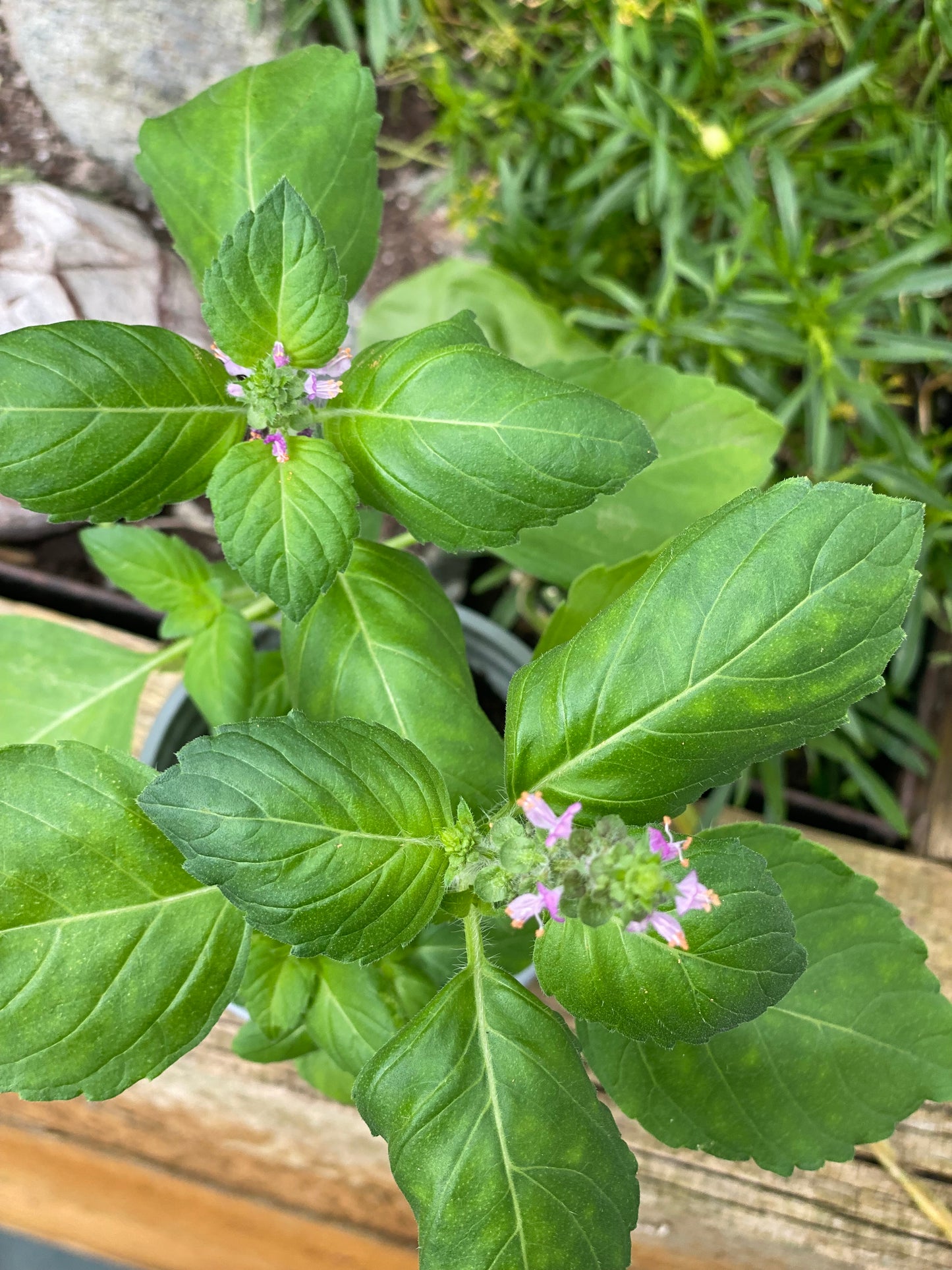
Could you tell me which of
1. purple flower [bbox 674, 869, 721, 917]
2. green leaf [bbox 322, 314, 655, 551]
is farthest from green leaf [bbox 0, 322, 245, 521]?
purple flower [bbox 674, 869, 721, 917]

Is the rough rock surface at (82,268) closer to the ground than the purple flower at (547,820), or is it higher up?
higher up

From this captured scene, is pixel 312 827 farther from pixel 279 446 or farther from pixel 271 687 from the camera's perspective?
pixel 271 687

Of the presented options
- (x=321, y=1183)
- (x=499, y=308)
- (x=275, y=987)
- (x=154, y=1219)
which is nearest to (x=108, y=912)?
(x=275, y=987)

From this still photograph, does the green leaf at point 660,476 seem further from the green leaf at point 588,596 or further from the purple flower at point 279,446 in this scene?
the purple flower at point 279,446

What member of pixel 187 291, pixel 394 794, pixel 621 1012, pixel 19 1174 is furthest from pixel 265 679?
pixel 19 1174

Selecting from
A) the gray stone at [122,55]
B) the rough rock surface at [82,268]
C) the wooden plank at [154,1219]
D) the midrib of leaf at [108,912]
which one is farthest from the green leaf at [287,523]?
the wooden plank at [154,1219]

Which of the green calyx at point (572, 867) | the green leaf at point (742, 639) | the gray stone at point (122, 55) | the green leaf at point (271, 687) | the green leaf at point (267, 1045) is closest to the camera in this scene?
the green calyx at point (572, 867)

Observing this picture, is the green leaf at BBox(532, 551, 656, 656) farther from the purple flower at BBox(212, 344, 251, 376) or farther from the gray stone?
the gray stone
